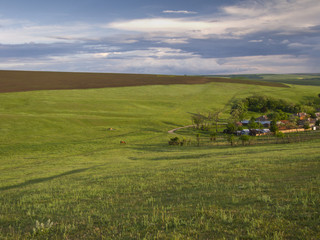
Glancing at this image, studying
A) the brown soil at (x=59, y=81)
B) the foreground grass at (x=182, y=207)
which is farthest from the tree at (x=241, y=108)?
the foreground grass at (x=182, y=207)

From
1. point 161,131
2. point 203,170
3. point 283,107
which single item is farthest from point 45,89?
point 203,170

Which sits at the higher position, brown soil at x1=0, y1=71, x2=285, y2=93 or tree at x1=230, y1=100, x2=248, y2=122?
brown soil at x1=0, y1=71, x2=285, y2=93

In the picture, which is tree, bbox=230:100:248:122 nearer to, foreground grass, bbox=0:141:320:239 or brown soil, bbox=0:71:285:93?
brown soil, bbox=0:71:285:93

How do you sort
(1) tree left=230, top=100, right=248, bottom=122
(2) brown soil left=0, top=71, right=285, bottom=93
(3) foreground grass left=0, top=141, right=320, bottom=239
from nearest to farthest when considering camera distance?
(3) foreground grass left=0, top=141, right=320, bottom=239, (1) tree left=230, top=100, right=248, bottom=122, (2) brown soil left=0, top=71, right=285, bottom=93

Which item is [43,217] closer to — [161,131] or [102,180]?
[102,180]

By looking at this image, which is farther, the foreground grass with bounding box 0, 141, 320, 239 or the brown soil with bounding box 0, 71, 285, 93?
the brown soil with bounding box 0, 71, 285, 93

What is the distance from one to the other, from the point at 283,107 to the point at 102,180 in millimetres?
128343

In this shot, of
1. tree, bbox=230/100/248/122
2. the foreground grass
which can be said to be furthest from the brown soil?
the foreground grass

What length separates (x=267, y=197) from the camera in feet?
37.4

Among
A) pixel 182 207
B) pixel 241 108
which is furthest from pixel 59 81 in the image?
pixel 182 207

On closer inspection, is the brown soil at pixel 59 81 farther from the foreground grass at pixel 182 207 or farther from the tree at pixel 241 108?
the foreground grass at pixel 182 207

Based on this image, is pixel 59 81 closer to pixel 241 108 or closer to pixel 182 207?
pixel 241 108

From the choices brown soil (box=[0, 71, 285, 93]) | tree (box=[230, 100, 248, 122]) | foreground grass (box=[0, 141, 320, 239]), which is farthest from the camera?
brown soil (box=[0, 71, 285, 93])

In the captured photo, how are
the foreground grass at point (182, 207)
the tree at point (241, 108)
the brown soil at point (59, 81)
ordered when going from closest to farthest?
the foreground grass at point (182, 207) < the tree at point (241, 108) < the brown soil at point (59, 81)
